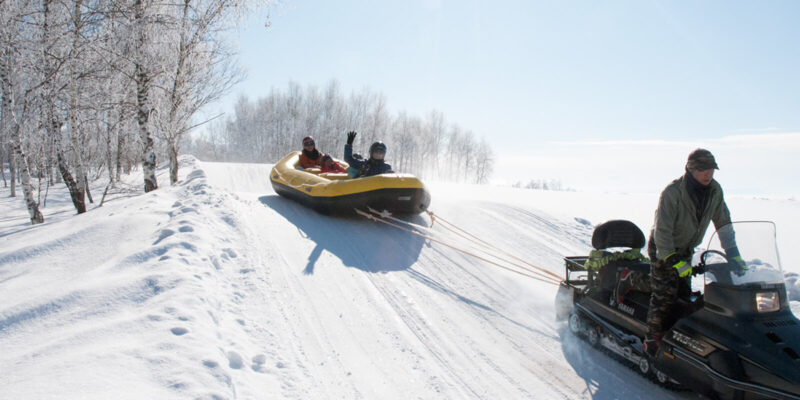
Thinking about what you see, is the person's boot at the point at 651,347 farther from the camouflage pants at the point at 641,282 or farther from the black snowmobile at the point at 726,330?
the camouflage pants at the point at 641,282

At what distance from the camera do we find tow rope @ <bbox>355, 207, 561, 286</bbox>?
544 centimetres

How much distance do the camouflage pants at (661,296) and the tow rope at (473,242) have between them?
76.2 inches

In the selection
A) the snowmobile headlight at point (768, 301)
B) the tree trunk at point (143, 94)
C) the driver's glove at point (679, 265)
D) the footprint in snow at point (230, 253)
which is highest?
the tree trunk at point (143, 94)

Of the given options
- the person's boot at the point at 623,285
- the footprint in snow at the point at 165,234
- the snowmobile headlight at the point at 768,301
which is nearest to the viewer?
the snowmobile headlight at the point at 768,301

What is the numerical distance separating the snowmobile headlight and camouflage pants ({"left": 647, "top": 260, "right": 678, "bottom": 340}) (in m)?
0.49

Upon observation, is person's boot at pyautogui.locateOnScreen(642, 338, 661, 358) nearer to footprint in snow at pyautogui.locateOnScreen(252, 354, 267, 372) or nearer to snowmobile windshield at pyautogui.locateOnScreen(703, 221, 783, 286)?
snowmobile windshield at pyautogui.locateOnScreen(703, 221, 783, 286)

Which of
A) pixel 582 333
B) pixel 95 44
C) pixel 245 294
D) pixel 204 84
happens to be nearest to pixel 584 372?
pixel 582 333

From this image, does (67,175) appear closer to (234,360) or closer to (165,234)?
(165,234)

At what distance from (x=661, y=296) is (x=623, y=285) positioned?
0.55m

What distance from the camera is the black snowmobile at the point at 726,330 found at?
8.01 feet

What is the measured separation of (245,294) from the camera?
392 centimetres

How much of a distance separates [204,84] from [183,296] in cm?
1355

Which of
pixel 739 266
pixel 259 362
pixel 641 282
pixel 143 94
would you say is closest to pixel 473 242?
pixel 641 282

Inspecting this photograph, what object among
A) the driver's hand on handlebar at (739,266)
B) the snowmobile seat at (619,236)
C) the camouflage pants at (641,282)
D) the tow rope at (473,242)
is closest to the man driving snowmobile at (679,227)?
the driver's hand on handlebar at (739,266)
